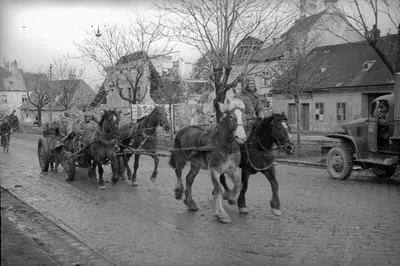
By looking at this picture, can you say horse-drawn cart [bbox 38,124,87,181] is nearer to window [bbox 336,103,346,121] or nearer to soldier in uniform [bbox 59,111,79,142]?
soldier in uniform [bbox 59,111,79,142]

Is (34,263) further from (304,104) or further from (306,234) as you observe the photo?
(304,104)

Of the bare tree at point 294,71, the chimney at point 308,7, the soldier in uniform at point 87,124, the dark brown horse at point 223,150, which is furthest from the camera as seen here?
the bare tree at point 294,71

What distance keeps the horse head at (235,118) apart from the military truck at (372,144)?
579 centimetres

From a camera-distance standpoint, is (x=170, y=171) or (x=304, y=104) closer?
(x=170, y=171)

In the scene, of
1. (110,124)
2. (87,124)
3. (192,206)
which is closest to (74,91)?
(87,124)

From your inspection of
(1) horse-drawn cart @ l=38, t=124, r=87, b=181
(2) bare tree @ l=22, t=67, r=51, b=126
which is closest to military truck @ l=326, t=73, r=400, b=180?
(1) horse-drawn cart @ l=38, t=124, r=87, b=181

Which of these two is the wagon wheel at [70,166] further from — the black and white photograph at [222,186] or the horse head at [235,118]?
the horse head at [235,118]

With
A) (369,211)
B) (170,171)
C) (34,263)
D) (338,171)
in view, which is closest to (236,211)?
(369,211)

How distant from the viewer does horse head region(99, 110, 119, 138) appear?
1161 centimetres

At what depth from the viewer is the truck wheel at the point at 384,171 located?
1321 cm

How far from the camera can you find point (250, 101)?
8922mm

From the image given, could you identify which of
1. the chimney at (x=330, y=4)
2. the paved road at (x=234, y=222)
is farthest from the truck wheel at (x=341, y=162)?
the chimney at (x=330, y=4)

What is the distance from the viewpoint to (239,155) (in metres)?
8.26

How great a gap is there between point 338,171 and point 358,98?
22.0 m
